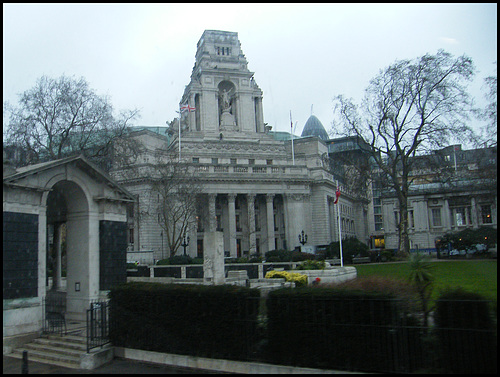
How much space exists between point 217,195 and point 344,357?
58556mm

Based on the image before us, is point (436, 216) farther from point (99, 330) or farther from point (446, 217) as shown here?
point (99, 330)

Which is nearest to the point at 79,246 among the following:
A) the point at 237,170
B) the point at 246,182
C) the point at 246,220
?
the point at 246,220

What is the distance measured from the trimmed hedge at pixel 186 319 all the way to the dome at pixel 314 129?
398ft

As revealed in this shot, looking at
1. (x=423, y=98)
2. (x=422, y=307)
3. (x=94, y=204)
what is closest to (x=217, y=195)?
(x=423, y=98)

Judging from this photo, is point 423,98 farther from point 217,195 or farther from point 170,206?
point 217,195

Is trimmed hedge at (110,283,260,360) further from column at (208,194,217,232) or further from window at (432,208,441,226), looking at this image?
window at (432,208,441,226)

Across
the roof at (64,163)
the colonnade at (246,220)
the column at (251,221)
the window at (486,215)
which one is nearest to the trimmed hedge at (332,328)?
the roof at (64,163)

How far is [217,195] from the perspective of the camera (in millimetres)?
69500

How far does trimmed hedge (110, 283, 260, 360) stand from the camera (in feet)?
43.3

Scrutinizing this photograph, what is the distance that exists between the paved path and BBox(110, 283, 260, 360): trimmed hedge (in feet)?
1.72

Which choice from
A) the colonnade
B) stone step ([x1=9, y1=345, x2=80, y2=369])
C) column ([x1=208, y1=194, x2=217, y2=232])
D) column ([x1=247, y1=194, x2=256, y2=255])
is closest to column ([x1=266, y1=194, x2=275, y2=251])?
the colonnade

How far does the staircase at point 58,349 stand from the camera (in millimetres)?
15175

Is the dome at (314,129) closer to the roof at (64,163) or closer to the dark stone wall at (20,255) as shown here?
the roof at (64,163)

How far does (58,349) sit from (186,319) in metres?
5.27
